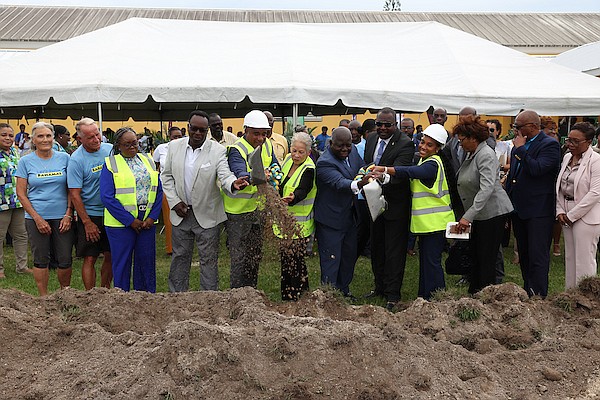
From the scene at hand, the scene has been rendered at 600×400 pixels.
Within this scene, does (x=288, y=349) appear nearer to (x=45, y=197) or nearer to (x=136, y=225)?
(x=136, y=225)

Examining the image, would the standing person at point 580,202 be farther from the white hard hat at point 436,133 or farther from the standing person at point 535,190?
the white hard hat at point 436,133

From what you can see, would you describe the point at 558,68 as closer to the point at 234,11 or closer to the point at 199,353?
the point at 199,353

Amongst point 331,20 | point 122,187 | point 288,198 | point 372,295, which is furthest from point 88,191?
point 331,20

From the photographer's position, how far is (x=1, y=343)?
13.7 ft

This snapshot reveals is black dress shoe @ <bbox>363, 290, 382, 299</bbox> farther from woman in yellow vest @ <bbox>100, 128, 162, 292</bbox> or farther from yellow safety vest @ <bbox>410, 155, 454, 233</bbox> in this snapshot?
woman in yellow vest @ <bbox>100, 128, 162, 292</bbox>

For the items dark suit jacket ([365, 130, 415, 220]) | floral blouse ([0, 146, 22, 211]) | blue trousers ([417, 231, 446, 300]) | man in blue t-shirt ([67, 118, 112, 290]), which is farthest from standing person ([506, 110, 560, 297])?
floral blouse ([0, 146, 22, 211])

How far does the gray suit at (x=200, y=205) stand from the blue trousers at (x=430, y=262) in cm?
200

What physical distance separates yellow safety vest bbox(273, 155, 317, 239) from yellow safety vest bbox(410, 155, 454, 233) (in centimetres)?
99

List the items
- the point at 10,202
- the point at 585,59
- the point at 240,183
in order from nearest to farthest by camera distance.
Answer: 1. the point at 240,183
2. the point at 10,202
3. the point at 585,59

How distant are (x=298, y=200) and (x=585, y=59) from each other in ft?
41.0

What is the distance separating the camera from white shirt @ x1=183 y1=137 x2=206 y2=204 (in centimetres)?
591

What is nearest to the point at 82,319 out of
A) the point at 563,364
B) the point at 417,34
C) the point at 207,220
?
the point at 207,220

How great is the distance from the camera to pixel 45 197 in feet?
20.1

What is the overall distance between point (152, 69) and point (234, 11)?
22324 millimetres
